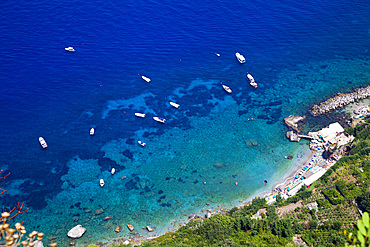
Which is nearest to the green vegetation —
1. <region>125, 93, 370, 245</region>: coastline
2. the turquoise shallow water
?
<region>125, 93, 370, 245</region>: coastline

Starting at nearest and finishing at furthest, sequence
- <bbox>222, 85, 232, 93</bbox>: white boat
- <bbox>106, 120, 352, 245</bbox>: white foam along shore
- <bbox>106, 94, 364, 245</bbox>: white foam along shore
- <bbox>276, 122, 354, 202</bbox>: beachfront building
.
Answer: <bbox>106, 120, 352, 245</bbox>: white foam along shore → <bbox>106, 94, 364, 245</bbox>: white foam along shore → <bbox>276, 122, 354, 202</bbox>: beachfront building → <bbox>222, 85, 232, 93</bbox>: white boat

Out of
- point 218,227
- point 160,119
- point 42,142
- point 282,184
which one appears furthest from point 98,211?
point 282,184

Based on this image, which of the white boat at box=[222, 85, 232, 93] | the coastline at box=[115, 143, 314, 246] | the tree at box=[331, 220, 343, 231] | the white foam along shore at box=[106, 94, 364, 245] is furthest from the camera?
the white boat at box=[222, 85, 232, 93]

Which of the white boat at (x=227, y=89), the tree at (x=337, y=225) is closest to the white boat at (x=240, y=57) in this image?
the white boat at (x=227, y=89)

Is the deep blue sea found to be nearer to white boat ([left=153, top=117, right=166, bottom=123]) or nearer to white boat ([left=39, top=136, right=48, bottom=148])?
white boat ([left=39, top=136, right=48, bottom=148])

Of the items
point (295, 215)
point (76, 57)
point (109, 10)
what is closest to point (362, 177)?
point (295, 215)

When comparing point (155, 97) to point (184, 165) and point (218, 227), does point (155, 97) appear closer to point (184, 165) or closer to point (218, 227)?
point (184, 165)

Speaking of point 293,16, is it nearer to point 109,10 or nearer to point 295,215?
point 109,10
